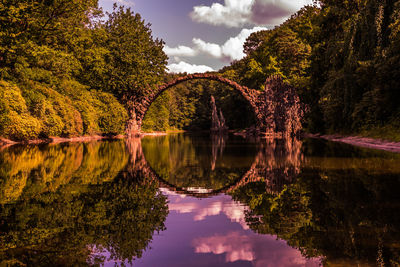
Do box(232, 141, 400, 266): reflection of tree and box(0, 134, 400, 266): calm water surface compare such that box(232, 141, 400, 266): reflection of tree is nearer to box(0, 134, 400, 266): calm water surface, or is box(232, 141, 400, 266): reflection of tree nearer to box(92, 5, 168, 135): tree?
box(0, 134, 400, 266): calm water surface

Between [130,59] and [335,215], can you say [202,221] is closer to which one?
[335,215]

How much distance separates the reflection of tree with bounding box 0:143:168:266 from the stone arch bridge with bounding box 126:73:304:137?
2452cm

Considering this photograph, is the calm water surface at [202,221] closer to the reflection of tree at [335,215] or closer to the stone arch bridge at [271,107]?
the reflection of tree at [335,215]

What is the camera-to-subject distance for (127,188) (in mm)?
4926

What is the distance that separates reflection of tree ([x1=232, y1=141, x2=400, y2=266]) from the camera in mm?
2301

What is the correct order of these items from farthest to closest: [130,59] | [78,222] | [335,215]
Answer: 1. [130,59]
2. [335,215]
3. [78,222]

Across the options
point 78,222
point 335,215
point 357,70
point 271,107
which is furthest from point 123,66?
point 335,215

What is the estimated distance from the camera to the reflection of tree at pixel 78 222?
2.33 meters

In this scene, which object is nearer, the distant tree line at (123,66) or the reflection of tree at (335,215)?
the reflection of tree at (335,215)

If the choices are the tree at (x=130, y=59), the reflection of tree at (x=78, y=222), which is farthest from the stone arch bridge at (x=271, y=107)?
the reflection of tree at (x=78, y=222)

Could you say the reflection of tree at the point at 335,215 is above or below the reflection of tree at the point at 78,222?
above

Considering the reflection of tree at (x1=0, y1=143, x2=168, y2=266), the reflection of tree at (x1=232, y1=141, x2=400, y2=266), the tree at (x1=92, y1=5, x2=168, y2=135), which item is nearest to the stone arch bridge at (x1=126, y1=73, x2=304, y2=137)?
the tree at (x1=92, y1=5, x2=168, y2=135)

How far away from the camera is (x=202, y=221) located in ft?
10.8

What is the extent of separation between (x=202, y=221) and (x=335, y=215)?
1.53 meters
